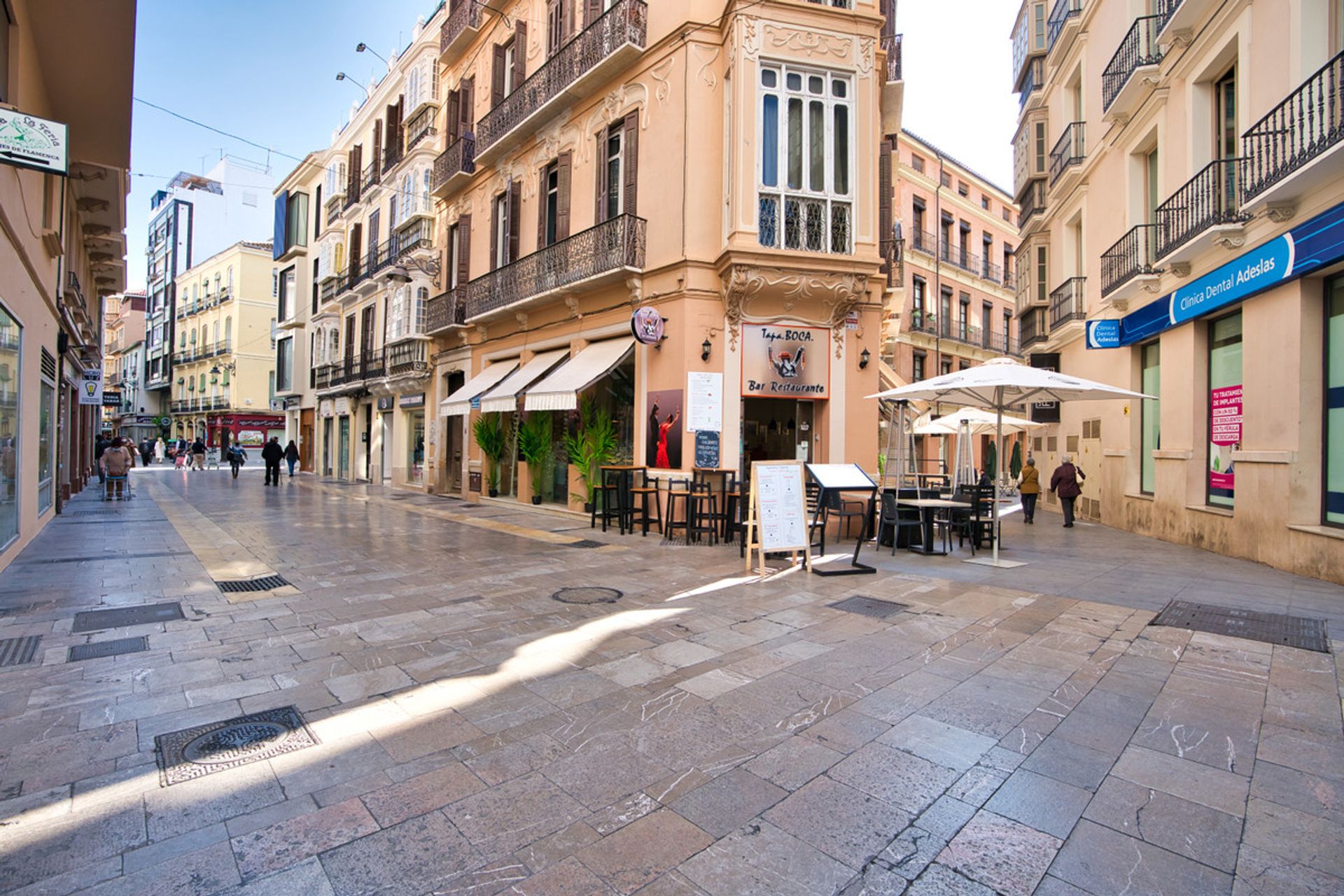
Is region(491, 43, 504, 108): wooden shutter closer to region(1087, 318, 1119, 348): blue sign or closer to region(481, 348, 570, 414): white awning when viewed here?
region(481, 348, 570, 414): white awning

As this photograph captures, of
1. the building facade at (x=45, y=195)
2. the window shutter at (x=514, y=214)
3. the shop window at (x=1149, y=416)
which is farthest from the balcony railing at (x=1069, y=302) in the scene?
the building facade at (x=45, y=195)

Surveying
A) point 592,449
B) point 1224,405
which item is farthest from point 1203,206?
point 592,449

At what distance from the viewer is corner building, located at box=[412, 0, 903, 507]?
11500 millimetres

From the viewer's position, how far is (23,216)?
8.15 metres

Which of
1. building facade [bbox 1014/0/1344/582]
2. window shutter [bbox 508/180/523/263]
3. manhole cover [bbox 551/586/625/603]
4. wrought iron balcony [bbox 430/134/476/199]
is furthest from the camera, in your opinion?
wrought iron balcony [bbox 430/134/476/199]

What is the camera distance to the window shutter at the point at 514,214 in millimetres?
16578

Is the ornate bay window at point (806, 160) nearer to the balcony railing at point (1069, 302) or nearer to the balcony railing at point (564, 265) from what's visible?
the balcony railing at point (564, 265)

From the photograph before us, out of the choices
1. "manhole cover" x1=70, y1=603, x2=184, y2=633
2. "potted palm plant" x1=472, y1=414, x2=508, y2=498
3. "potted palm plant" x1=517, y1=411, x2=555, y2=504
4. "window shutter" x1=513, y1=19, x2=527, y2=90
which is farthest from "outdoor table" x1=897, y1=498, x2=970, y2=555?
"window shutter" x1=513, y1=19, x2=527, y2=90

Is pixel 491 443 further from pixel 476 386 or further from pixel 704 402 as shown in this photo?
pixel 704 402

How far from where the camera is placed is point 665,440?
1193 centimetres

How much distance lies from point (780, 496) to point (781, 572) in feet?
3.07

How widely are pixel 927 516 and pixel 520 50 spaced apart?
15.0m

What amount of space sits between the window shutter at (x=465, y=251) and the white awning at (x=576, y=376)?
679cm

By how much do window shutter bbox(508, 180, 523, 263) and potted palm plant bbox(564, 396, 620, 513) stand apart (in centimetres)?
547
